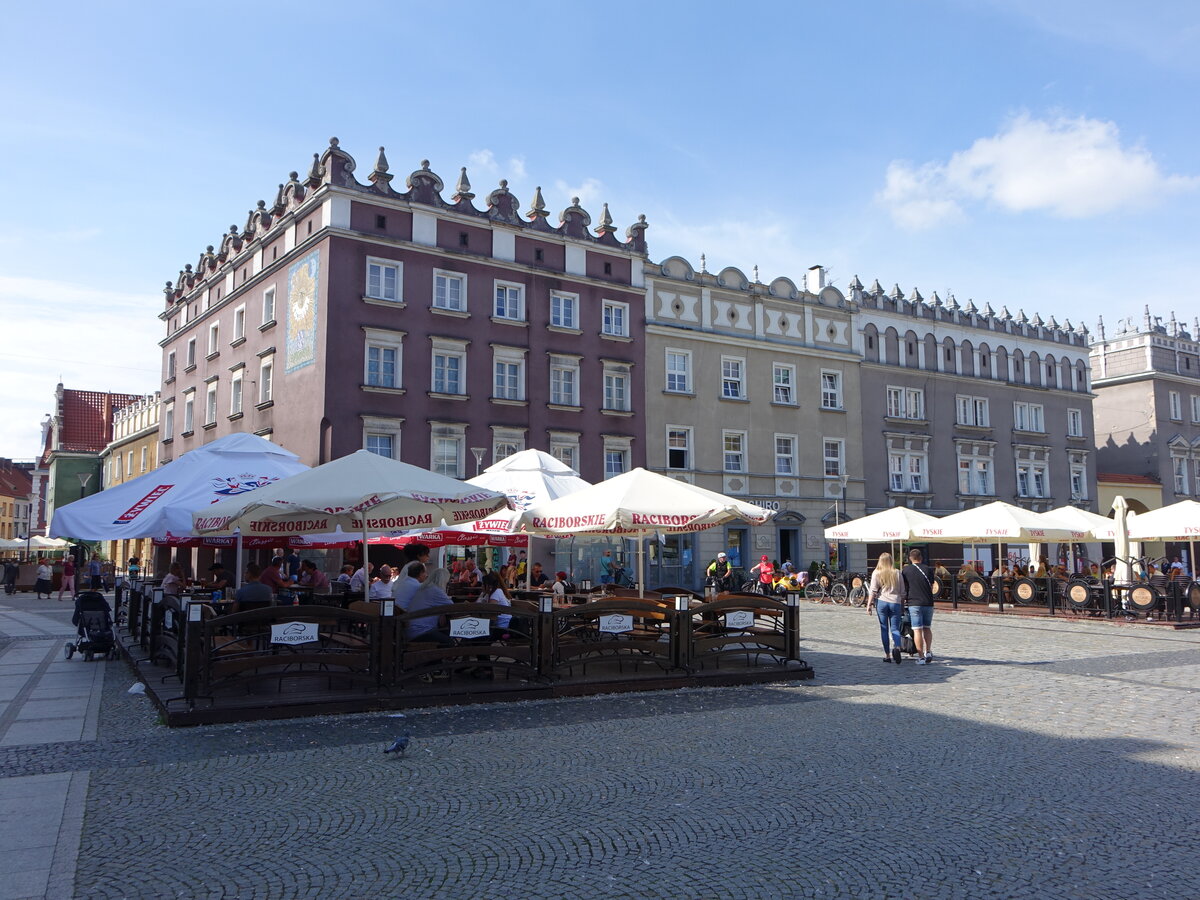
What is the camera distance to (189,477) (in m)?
14.1

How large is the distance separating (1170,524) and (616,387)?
758 inches

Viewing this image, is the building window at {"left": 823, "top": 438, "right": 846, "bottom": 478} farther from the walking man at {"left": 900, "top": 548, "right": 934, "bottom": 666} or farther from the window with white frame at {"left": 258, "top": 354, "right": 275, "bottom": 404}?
the walking man at {"left": 900, "top": 548, "right": 934, "bottom": 666}

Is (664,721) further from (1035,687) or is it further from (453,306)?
(453,306)

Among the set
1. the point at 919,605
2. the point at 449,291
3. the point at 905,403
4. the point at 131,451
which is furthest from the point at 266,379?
the point at 905,403

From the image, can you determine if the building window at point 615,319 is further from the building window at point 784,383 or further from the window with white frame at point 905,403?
the window with white frame at point 905,403

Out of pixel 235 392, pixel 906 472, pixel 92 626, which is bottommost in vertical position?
pixel 92 626

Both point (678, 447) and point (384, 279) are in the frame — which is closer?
point (384, 279)

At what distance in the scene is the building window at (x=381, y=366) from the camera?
31.9m

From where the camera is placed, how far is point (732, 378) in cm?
3994

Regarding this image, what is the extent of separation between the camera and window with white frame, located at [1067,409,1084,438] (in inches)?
2000

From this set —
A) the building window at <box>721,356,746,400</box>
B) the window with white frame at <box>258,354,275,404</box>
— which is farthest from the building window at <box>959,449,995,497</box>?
the window with white frame at <box>258,354,275,404</box>

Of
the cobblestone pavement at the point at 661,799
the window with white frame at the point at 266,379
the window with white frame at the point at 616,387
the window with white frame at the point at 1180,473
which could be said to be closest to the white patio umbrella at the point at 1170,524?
the cobblestone pavement at the point at 661,799

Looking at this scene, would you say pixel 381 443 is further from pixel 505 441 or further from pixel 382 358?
pixel 505 441

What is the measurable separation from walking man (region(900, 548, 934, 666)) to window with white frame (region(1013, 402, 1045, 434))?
1478 inches
